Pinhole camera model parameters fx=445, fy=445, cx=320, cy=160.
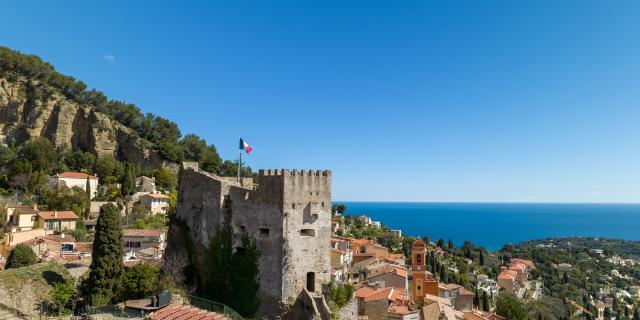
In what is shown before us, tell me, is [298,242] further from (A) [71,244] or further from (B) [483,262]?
(B) [483,262]

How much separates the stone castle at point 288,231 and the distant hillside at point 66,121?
197 feet

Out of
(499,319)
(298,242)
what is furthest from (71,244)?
(499,319)

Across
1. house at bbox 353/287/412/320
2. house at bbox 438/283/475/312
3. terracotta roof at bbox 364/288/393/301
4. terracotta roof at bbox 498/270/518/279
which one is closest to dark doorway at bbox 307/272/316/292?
house at bbox 353/287/412/320

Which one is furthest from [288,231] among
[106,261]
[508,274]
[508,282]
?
[508,274]

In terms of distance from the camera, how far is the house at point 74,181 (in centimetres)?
6725

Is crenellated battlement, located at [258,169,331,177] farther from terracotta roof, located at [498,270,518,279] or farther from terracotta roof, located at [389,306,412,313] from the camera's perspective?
terracotta roof, located at [498,270,518,279]

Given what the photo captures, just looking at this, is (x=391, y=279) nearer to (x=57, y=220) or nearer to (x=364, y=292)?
(x=364, y=292)

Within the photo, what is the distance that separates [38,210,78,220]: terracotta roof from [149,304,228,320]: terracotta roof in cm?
4224

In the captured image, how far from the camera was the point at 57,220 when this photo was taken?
5431cm

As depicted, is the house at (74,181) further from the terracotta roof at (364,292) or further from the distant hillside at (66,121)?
the terracotta roof at (364,292)

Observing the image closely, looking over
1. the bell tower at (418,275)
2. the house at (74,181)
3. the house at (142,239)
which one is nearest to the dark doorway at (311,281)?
the bell tower at (418,275)

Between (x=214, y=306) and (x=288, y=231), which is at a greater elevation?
(x=288, y=231)

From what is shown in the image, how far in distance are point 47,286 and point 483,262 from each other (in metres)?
100

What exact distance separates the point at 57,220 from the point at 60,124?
40026 millimetres
